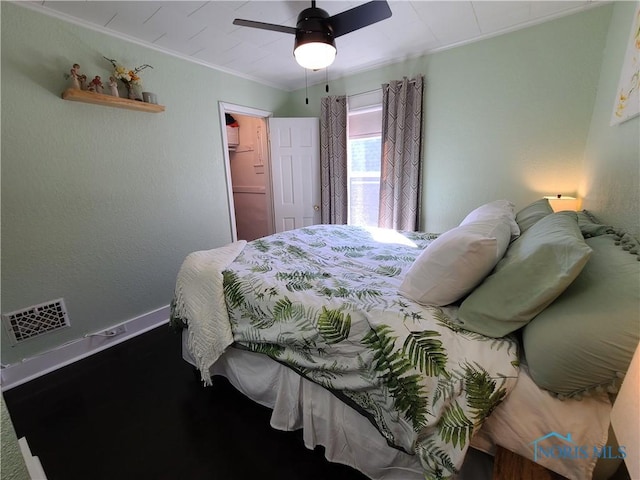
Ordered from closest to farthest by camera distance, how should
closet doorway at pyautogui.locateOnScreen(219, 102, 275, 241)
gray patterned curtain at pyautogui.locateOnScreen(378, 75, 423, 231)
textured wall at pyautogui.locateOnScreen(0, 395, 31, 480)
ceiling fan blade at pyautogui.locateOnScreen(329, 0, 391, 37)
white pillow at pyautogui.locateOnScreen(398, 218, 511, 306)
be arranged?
textured wall at pyautogui.locateOnScreen(0, 395, 31, 480), white pillow at pyautogui.locateOnScreen(398, 218, 511, 306), ceiling fan blade at pyautogui.locateOnScreen(329, 0, 391, 37), gray patterned curtain at pyautogui.locateOnScreen(378, 75, 423, 231), closet doorway at pyautogui.locateOnScreen(219, 102, 275, 241)

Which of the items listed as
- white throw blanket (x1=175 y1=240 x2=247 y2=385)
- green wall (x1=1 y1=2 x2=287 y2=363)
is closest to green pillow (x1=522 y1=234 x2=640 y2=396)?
white throw blanket (x1=175 y1=240 x2=247 y2=385)

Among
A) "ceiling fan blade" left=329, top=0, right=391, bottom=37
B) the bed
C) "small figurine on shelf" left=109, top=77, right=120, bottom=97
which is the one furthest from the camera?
"small figurine on shelf" left=109, top=77, right=120, bottom=97

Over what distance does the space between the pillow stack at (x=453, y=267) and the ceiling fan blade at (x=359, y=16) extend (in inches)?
52.9

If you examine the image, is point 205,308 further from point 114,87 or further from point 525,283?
point 114,87

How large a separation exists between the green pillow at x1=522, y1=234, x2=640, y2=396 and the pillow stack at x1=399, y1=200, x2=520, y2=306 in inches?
9.8

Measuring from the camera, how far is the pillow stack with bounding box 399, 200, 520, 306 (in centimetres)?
106

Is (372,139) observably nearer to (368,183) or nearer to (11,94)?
(368,183)

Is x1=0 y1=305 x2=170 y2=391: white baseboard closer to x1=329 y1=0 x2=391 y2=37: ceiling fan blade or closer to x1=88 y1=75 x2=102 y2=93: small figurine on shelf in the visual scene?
x1=88 y1=75 x2=102 y2=93: small figurine on shelf

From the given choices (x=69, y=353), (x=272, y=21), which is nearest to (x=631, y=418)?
(x=272, y=21)

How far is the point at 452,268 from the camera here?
3.62 ft

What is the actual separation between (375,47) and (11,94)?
2.88m

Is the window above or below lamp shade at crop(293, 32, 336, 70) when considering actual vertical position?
below

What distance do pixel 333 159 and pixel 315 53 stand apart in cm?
177

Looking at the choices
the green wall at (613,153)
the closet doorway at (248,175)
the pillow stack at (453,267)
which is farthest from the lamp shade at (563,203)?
the closet doorway at (248,175)
